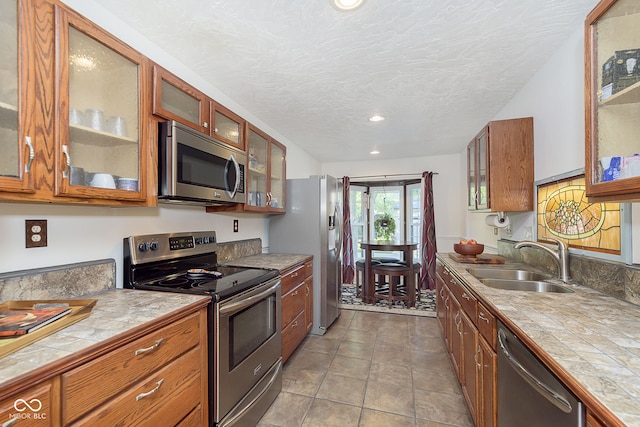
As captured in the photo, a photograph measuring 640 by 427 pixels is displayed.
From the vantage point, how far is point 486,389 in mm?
1355

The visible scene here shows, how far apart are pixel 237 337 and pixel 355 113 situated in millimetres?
2351

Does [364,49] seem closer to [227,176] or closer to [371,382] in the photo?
[227,176]

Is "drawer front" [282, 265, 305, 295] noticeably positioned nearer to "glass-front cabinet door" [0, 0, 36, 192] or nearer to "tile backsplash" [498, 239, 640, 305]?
"glass-front cabinet door" [0, 0, 36, 192]

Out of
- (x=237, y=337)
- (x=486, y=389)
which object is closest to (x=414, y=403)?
(x=486, y=389)

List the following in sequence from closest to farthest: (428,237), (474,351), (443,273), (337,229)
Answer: (474,351) < (443,273) < (337,229) < (428,237)

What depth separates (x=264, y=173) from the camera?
2588 mm

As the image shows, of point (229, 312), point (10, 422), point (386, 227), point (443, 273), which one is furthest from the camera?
point (386, 227)

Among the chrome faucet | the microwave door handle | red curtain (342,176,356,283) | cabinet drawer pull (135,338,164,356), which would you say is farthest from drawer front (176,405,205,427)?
red curtain (342,176,356,283)

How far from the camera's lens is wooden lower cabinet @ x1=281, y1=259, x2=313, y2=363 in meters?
2.32

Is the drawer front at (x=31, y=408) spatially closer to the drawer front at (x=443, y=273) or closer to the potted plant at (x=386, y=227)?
the drawer front at (x=443, y=273)

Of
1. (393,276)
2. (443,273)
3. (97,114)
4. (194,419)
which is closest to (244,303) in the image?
(194,419)

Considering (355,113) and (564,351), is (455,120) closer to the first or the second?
(355,113)

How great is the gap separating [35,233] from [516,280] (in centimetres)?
273

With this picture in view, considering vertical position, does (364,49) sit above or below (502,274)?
above
